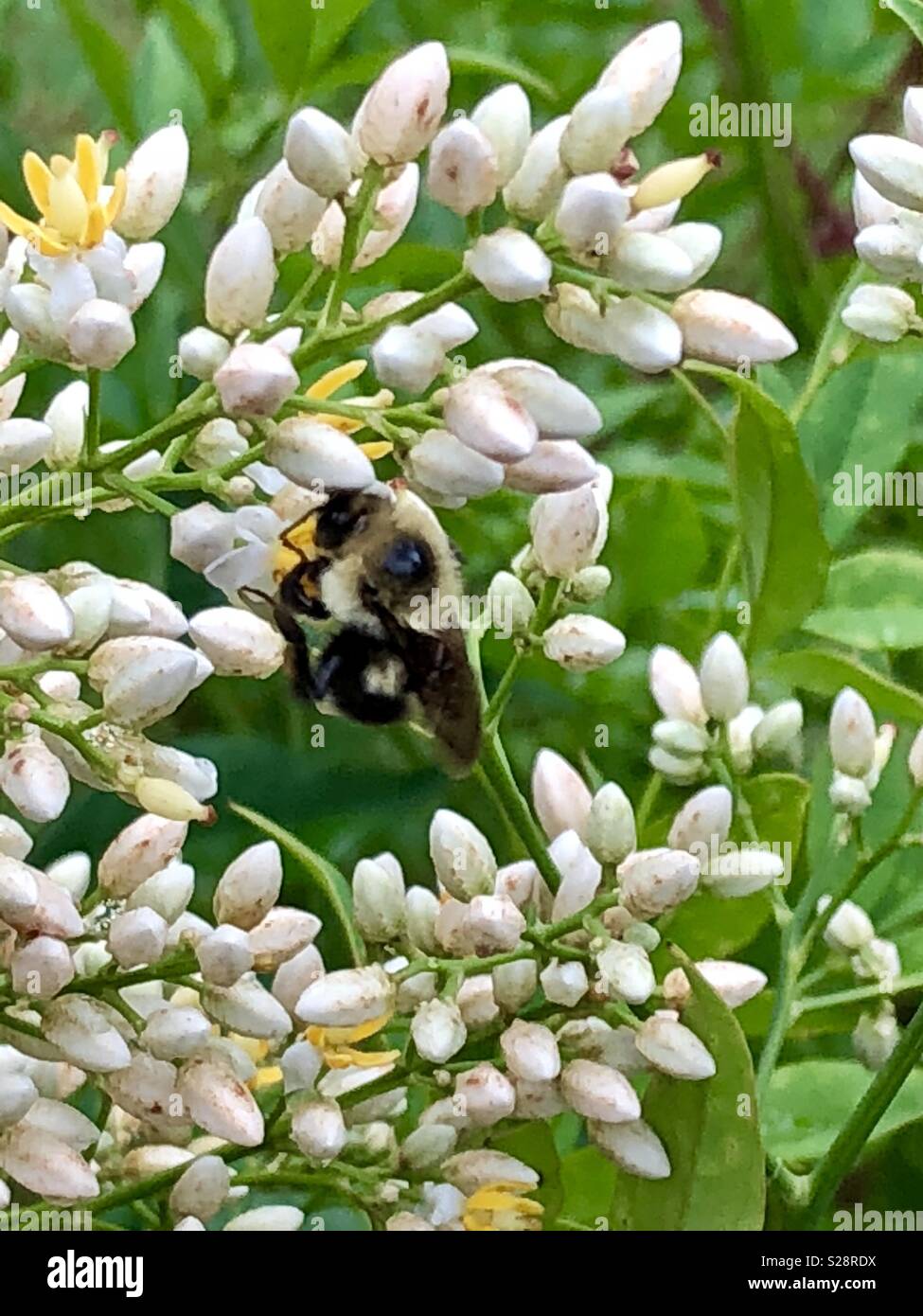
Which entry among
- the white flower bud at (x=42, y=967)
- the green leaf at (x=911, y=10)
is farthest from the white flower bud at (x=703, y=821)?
the green leaf at (x=911, y=10)

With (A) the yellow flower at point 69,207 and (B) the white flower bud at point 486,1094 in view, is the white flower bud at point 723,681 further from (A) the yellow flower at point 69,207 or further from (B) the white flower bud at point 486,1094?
(A) the yellow flower at point 69,207

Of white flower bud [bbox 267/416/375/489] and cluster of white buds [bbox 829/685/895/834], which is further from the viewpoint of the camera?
cluster of white buds [bbox 829/685/895/834]

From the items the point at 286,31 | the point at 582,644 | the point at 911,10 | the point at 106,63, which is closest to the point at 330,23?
the point at 286,31

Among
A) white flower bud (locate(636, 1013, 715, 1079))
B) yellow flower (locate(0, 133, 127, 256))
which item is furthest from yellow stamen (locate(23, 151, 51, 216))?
white flower bud (locate(636, 1013, 715, 1079))

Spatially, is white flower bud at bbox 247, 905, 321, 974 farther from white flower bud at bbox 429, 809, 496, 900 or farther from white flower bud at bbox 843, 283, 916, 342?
white flower bud at bbox 843, 283, 916, 342

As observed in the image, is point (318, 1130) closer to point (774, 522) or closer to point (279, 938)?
point (279, 938)

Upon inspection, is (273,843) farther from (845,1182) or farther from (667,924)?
(845,1182)
